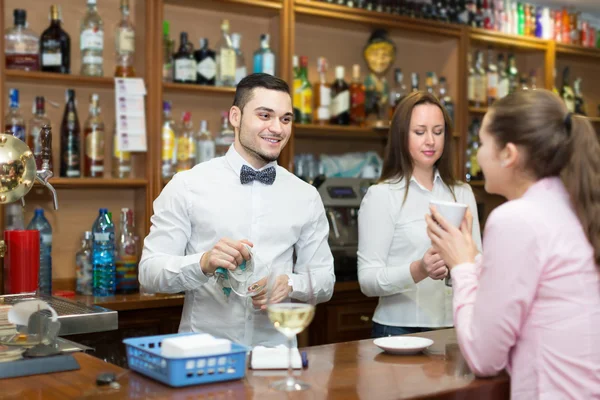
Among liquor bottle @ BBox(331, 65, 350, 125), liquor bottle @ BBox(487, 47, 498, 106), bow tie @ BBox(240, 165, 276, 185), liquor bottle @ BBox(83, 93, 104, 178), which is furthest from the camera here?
liquor bottle @ BBox(487, 47, 498, 106)

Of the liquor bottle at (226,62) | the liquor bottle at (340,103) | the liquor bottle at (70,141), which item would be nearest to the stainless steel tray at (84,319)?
the liquor bottle at (70,141)

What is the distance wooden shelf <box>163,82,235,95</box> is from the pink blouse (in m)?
2.37

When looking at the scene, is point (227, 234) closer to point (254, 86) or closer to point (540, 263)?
point (254, 86)

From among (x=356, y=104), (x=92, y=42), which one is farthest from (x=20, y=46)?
(x=356, y=104)

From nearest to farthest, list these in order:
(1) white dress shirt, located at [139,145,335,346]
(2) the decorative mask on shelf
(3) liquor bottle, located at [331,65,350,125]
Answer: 1. (1) white dress shirt, located at [139,145,335,346]
2. (3) liquor bottle, located at [331,65,350,125]
3. (2) the decorative mask on shelf

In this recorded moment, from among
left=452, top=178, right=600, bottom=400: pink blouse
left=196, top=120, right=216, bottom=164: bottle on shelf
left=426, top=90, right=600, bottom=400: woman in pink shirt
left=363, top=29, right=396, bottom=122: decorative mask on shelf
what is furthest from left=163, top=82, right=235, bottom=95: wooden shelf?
left=452, top=178, right=600, bottom=400: pink blouse

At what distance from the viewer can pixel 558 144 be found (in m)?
1.63

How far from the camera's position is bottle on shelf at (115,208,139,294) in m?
3.52

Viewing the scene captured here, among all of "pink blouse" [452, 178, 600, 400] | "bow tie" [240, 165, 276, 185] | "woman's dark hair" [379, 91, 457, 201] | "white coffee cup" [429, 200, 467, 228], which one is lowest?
"pink blouse" [452, 178, 600, 400]

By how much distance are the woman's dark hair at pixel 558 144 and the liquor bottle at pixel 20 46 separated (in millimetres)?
2399

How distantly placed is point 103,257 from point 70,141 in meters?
0.55

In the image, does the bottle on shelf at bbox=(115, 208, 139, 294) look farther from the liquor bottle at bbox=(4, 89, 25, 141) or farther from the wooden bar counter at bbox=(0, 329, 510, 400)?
the wooden bar counter at bbox=(0, 329, 510, 400)

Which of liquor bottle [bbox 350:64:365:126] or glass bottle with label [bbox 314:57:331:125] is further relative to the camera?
liquor bottle [bbox 350:64:365:126]

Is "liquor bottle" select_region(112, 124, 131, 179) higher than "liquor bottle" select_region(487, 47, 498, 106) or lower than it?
lower
